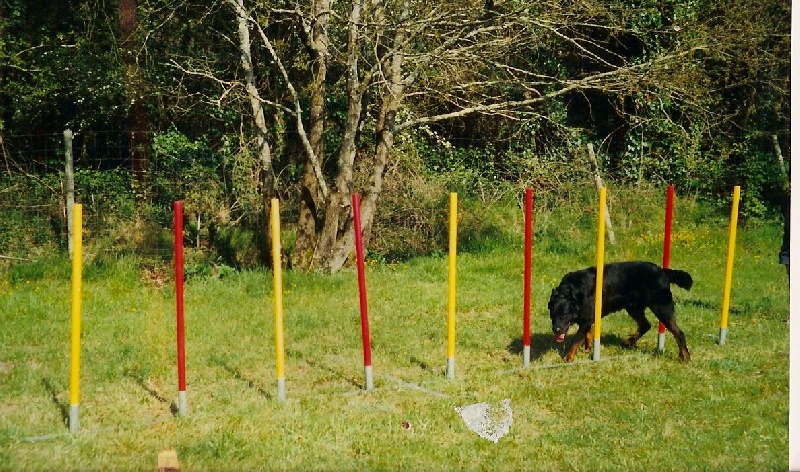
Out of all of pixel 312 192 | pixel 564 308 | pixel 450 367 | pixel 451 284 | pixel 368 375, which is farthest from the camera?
pixel 312 192

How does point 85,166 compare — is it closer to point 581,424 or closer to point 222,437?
point 222,437

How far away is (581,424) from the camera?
478 centimetres

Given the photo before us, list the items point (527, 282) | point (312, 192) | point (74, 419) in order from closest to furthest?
point (74, 419) → point (527, 282) → point (312, 192)

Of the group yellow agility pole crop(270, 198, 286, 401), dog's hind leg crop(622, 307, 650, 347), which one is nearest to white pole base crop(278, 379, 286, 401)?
yellow agility pole crop(270, 198, 286, 401)

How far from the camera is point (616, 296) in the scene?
600 cm

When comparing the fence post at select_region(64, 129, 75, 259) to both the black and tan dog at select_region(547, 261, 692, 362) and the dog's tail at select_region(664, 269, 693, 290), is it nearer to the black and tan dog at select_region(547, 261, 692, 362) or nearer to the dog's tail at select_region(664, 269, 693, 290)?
the black and tan dog at select_region(547, 261, 692, 362)

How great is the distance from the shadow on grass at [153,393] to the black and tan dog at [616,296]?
2369mm

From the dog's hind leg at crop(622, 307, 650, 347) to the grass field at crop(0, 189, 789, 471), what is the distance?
0.24ft

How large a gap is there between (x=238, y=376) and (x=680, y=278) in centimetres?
290

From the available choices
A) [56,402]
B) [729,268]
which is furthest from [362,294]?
[729,268]

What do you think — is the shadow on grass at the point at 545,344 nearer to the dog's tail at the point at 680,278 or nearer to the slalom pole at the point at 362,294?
the dog's tail at the point at 680,278

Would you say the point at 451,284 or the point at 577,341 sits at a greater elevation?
the point at 451,284

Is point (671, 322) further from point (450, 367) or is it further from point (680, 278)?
point (450, 367)

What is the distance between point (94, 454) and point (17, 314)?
10.2ft
